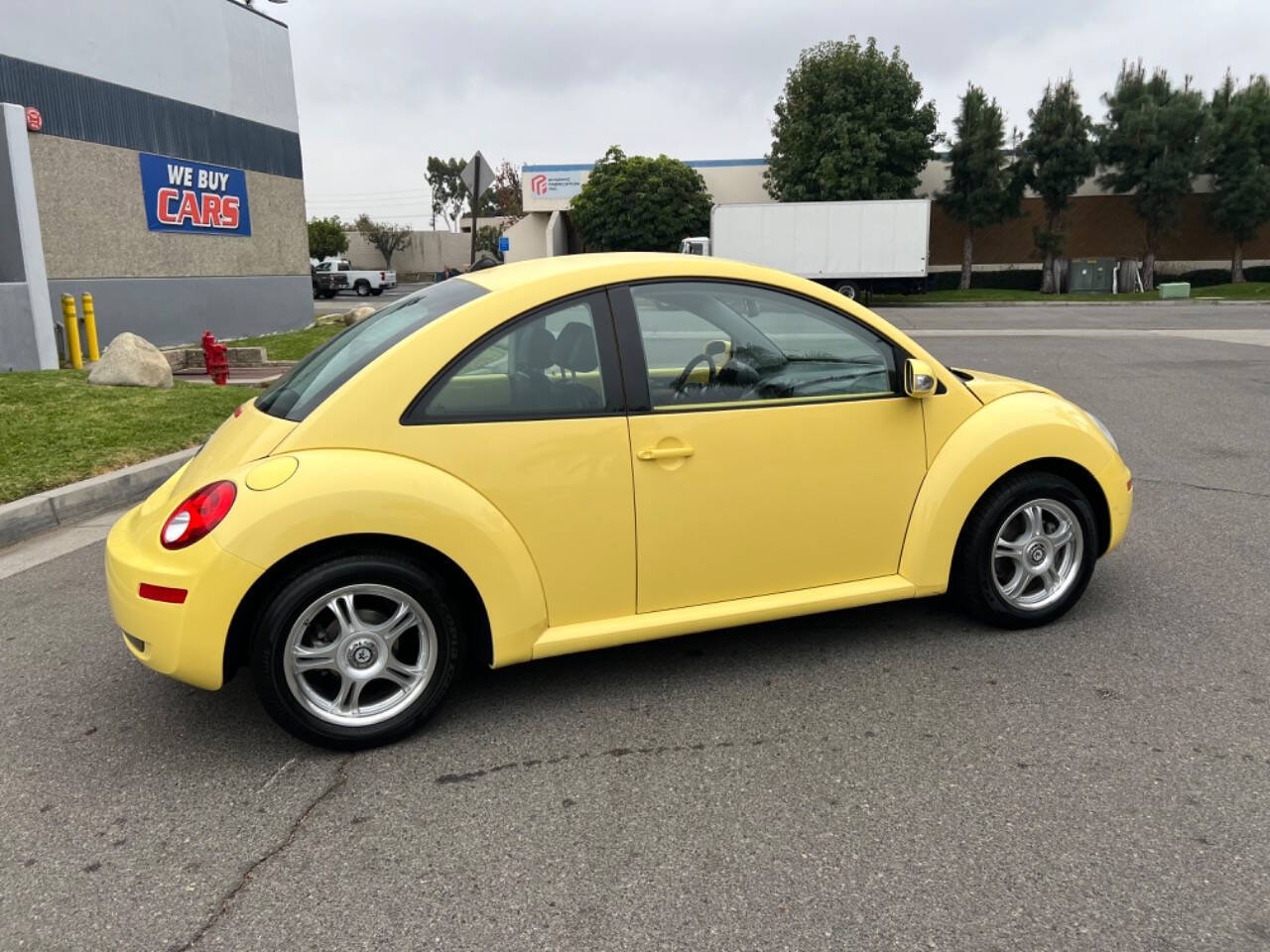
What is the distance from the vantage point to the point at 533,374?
3.38 m

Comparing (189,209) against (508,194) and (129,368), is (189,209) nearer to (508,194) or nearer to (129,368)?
(129,368)

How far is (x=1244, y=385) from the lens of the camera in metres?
11.2

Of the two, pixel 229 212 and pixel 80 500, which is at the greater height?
pixel 229 212

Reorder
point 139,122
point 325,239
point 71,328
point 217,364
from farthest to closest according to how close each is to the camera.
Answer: point 325,239, point 139,122, point 71,328, point 217,364

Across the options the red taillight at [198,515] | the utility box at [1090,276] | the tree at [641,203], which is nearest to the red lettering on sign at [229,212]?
the red taillight at [198,515]

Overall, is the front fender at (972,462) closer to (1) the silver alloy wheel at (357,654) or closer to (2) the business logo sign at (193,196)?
(1) the silver alloy wheel at (357,654)

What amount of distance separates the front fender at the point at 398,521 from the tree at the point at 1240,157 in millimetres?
43729

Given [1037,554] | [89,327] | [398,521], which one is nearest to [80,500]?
[398,521]

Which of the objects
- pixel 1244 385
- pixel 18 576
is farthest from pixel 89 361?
pixel 1244 385

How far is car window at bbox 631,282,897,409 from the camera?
3.56 metres

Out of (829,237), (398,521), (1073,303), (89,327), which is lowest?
(398,521)

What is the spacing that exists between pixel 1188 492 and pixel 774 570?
4.14 meters

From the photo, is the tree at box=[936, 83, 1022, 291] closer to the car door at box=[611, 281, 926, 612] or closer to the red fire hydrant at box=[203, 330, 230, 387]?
the red fire hydrant at box=[203, 330, 230, 387]

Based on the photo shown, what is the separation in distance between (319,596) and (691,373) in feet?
5.07
